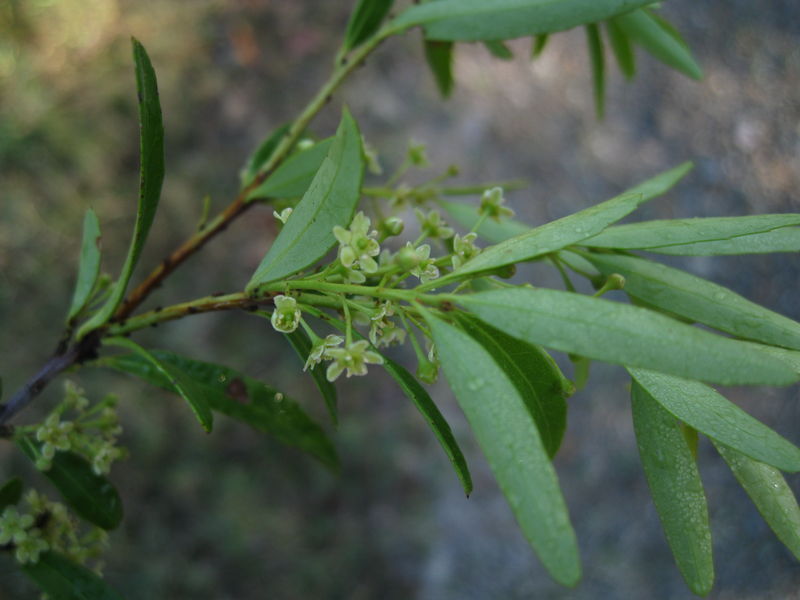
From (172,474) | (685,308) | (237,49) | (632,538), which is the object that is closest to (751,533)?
(632,538)

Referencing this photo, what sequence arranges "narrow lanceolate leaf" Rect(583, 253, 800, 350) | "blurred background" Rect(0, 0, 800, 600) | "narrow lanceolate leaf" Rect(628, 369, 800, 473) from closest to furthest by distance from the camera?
"narrow lanceolate leaf" Rect(628, 369, 800, 473)
"narrow lanceolate leaf" Rect(583, 253, 800, 350)
"blurred background" Rect(0, 0, 800, 600)

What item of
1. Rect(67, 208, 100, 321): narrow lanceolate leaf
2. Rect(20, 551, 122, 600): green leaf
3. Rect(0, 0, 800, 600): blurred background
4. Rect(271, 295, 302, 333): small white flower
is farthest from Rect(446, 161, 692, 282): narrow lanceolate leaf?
Rect(0, 0, 800, 600): blurred background

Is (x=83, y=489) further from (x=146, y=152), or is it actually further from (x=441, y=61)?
(x=441, y=61)

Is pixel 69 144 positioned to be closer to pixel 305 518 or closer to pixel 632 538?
pixel 305 518

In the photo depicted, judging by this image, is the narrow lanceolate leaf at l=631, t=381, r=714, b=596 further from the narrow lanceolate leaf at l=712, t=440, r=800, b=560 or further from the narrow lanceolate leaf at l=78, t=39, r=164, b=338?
the narrow lanceolate leaf at l=78, t=39, r=164, b=338

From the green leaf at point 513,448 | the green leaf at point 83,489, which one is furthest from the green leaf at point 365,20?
the green leaf at point 83,489

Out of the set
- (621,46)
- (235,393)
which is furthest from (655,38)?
(235,393)
